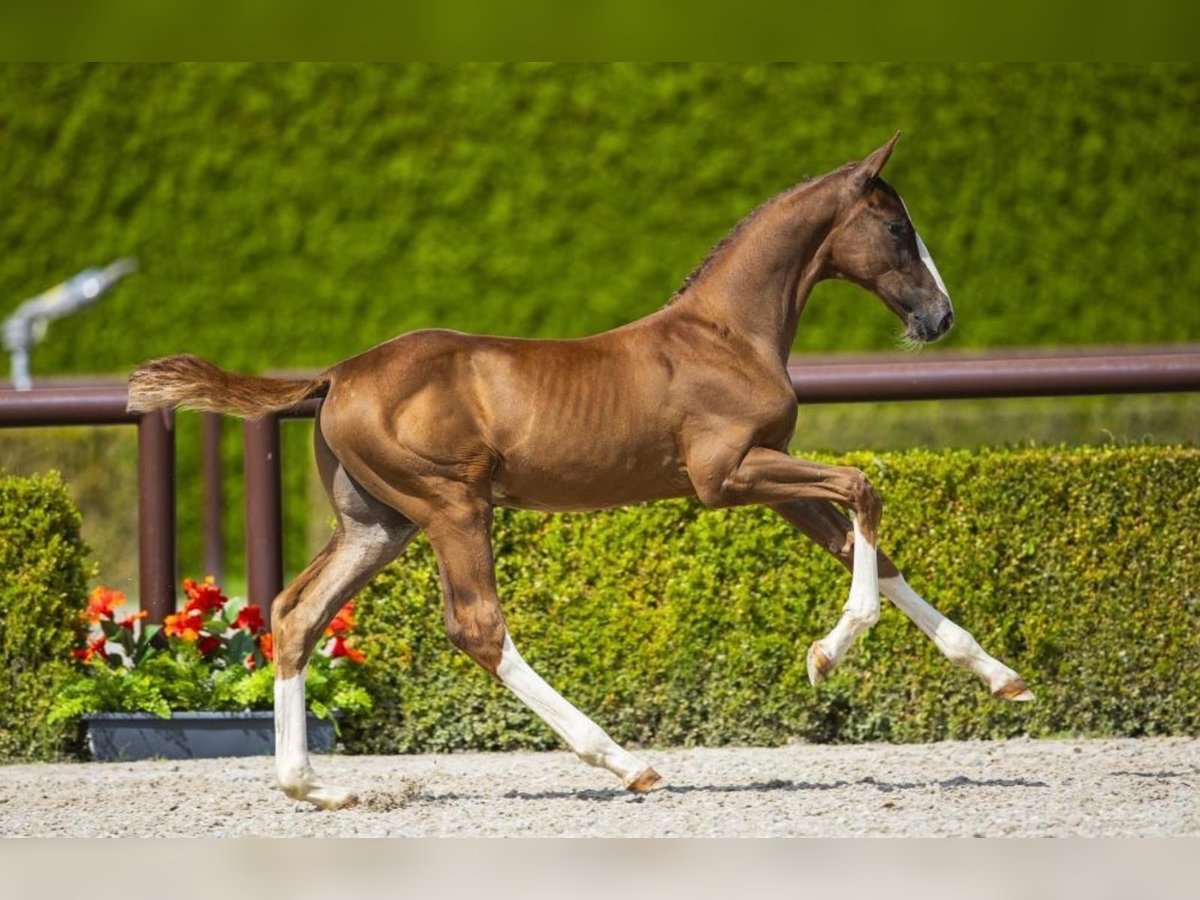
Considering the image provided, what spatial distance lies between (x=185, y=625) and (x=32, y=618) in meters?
0.58

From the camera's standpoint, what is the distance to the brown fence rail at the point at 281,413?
7230 millimetres

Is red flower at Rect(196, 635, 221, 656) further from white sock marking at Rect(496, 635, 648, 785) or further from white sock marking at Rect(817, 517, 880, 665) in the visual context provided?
white sock marking at Rect(817, 517, 880, 665)

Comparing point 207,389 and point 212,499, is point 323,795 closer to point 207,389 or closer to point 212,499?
point 207,389

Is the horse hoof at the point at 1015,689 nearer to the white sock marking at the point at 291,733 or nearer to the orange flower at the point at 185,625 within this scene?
the white sock marking at the point at 291,733

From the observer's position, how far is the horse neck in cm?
573

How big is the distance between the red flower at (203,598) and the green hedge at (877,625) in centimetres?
66

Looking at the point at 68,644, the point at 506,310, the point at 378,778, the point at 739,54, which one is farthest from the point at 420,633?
the point at 506,310

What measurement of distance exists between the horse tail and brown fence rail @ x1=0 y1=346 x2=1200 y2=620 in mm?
1445

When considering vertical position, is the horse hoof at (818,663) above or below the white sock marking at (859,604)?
below

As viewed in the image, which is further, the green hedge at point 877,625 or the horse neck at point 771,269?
the green hedge at point 877,625

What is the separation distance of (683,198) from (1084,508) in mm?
4277

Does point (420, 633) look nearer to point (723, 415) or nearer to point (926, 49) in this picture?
point (723, 415)

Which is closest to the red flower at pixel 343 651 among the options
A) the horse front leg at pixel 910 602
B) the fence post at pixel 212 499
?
the fence post at pixel 212 499

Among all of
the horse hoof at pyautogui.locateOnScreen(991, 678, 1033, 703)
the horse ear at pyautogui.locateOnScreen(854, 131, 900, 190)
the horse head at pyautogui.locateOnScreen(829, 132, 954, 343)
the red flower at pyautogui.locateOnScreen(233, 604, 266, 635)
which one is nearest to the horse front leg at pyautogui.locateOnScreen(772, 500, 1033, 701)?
the horse hoof at pyautogui.locateOnScreen(991, 678, 1033, 703)
